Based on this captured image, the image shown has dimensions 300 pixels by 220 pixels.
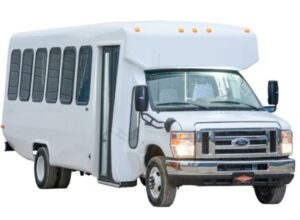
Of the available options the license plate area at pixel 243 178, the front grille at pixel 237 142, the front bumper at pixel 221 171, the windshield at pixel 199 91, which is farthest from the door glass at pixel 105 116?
the license plate area at pixel 243 178

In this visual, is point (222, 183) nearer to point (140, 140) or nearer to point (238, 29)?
point (140, 140)

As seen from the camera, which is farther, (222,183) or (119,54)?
(119,54)

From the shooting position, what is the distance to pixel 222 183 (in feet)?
68.4

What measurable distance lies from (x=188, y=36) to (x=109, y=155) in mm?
2508

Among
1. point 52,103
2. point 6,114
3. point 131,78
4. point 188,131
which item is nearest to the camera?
point 188,131

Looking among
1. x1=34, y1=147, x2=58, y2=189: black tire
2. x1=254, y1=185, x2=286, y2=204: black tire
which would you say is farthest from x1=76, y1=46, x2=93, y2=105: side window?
x1=254, y1=185, x2=286, y2=204: black tire

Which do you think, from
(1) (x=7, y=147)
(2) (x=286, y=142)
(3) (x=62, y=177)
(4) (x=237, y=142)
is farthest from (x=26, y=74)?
(2) (x=286, y=142)

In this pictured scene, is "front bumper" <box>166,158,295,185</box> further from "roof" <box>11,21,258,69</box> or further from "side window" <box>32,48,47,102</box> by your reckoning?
"side window" <box>32,48,47,102</box>

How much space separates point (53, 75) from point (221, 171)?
5640mm

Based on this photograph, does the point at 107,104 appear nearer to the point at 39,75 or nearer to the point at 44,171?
the point at 44,171

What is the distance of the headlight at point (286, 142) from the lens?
70.1 feet

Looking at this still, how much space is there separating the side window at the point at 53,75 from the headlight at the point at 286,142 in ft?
18.0

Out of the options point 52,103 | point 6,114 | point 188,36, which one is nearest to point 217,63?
point 188,36

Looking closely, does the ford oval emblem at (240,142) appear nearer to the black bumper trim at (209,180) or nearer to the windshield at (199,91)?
the black bumper trim at (209,180)
